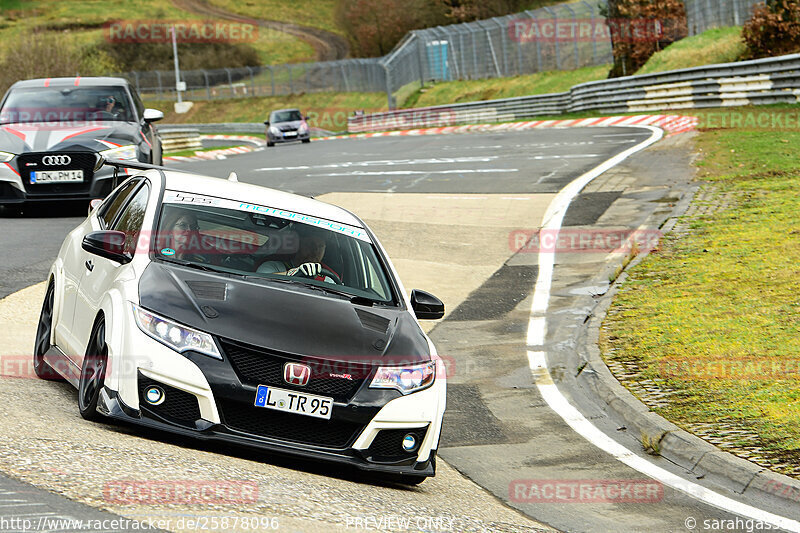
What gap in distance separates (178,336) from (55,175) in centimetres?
965

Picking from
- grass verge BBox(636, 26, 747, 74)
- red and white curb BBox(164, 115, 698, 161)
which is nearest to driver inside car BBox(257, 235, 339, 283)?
red and white curb BBox(164, 115, 698, 161)

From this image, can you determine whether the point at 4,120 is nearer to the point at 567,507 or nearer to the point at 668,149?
the point at 567,507

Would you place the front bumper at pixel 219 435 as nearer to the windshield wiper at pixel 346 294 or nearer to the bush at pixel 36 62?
the windshield wiper at pixel 346 294

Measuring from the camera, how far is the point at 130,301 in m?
5.99

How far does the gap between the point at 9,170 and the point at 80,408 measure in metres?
9.24

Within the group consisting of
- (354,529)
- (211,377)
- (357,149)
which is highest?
(211,377)

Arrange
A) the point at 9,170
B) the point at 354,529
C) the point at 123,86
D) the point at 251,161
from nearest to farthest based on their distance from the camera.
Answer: the point at 354,529 → the point at 9,170 → the point at 123,86 → the point at 251,161

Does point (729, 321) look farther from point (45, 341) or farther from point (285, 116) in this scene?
point (285, 116)

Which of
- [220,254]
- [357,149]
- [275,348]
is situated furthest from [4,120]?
[357,149]

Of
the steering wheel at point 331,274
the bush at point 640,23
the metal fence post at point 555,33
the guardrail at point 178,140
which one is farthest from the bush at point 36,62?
the steering wheel at point 331,274

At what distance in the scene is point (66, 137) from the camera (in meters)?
14.6

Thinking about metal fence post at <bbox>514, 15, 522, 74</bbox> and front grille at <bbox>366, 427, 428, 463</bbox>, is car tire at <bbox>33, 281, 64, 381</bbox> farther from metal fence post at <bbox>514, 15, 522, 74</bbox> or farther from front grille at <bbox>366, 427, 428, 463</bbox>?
metal fence post at <bbox>514, 15, 522, 74</bbox>

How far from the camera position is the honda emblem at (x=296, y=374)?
5.77 metres

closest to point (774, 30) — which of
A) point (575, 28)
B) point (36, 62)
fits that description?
point (575, 28)
